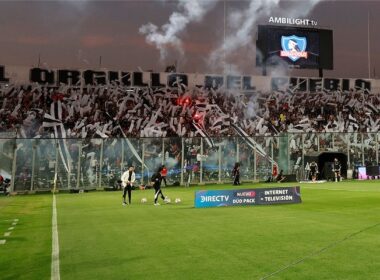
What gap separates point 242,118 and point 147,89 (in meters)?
12.1

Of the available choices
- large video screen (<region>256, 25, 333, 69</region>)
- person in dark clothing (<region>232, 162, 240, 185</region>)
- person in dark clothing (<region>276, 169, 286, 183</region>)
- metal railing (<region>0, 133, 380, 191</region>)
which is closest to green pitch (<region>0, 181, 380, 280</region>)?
metal railing (<region>0, 133, 380, 191</region>)

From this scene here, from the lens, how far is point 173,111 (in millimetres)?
54344

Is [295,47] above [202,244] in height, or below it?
above

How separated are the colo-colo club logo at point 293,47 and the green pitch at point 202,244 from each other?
128 feet

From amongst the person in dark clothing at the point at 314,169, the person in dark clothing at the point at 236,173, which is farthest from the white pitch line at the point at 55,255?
the person in dark clothing at the point at 314,169

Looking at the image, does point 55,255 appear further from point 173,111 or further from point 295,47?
point 295,47

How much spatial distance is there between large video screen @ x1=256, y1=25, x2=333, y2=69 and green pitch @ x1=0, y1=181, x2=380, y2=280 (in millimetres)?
38190

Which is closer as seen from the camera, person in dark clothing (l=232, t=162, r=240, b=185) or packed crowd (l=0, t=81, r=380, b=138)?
person in dark clothing (l=232, t=162, r=240, b=185)

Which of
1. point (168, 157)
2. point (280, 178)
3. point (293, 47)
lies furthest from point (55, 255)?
point (293, 47)

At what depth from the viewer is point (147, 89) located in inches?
2136

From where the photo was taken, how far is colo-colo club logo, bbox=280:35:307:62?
57.7 m

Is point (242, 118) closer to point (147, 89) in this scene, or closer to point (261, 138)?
point (261, 138)

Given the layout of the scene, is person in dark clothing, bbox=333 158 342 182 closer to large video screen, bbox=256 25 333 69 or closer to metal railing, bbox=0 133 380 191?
metal railing, bbox=0 133 380 191

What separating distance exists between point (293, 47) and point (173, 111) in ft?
56.9
